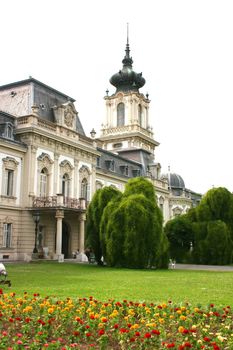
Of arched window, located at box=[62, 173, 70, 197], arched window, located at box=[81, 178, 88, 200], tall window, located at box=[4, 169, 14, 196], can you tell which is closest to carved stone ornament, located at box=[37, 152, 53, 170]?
arched window, located at box=[62, 173, 70, 197]

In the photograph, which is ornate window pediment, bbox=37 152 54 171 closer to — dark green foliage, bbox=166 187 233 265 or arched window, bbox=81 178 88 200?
arched window, bbox=81 178 88 200

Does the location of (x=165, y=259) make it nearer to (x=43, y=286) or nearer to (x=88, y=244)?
(x=88, y=244)

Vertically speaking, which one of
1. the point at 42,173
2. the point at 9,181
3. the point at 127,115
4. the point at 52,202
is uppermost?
the point at 127,115

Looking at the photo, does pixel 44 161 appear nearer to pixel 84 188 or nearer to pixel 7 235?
pixel 7 235

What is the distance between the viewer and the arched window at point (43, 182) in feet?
115

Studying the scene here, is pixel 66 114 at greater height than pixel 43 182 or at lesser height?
greater

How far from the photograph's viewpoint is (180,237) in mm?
38625

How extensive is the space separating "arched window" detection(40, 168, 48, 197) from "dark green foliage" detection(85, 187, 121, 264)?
631 centimetres

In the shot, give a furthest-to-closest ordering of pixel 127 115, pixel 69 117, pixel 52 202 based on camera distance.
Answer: pixel 127 115 < pixel 69 117 < pixel 52 202

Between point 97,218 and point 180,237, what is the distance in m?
11.5

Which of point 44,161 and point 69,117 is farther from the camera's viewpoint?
point 69,117

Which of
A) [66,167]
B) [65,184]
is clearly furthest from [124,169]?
[66,167]

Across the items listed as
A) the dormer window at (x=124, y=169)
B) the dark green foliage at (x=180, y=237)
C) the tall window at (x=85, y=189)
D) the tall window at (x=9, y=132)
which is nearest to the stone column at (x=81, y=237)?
the tall window at (x=85, y=189)

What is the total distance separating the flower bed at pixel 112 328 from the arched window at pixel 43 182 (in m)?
25.5
